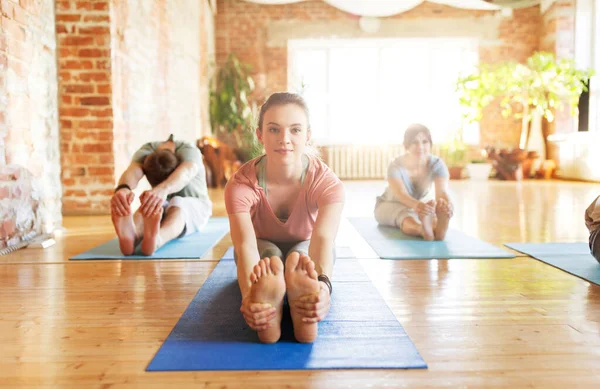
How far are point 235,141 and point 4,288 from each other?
761cm

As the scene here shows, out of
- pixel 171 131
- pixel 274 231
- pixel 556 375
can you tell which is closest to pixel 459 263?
pixel 274 231

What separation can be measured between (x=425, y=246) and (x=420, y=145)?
2.28 ft

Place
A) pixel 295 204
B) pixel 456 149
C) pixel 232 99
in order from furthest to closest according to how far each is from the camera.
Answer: pixel 456 149 → pixel 232 99 → pixel 295 204

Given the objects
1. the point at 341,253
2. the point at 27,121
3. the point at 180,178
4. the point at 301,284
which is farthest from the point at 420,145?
the point at 27,121

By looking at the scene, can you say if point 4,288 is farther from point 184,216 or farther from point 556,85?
point 556,85

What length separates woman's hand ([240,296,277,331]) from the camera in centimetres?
144

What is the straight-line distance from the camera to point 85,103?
14.4ft

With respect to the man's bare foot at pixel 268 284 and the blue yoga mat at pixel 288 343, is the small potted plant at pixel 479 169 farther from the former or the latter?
the man's bare foot at pixel 268 284

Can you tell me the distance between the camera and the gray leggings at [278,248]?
6.36 feet

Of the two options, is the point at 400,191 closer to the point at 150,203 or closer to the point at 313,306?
the point at 150,203

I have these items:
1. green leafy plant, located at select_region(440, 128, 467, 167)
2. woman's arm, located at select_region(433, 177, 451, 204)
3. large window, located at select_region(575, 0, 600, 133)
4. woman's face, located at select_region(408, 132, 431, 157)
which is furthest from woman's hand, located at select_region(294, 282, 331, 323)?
large window, located at select_region(575, 0, 600, 133)

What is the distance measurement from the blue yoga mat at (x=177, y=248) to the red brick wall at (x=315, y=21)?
644cm

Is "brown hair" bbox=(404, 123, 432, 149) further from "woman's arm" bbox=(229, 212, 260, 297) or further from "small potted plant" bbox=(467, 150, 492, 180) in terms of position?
"small potted plant" bbox=(467, 150, 492, 180)

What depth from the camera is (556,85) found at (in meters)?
8.41
